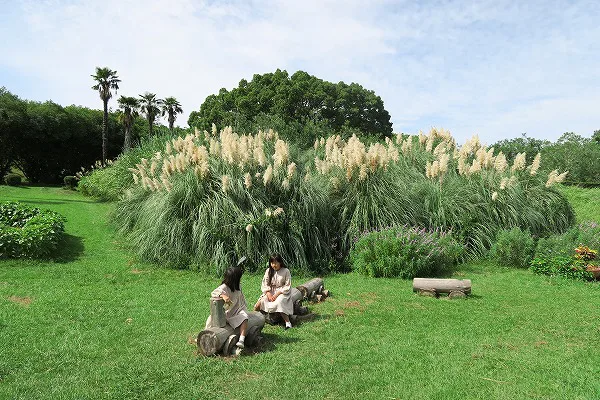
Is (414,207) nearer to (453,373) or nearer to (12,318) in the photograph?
(453,373)

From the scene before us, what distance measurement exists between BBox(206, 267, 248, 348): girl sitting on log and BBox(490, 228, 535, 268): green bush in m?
6.08

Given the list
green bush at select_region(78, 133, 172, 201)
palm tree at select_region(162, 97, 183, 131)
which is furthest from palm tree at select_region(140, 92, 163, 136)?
green bush at select_region(78, 133, 172, 201)

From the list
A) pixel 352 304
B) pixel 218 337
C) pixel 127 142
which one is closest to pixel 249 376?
pixel 218 337

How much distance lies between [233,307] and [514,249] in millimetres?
6333

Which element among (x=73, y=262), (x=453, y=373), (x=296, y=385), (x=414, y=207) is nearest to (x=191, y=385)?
(x=296, y=385)

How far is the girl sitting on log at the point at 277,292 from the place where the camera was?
5.69m

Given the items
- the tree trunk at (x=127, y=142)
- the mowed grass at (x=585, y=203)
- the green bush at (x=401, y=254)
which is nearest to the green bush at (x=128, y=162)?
the tree trunk at (x=127, y=142)

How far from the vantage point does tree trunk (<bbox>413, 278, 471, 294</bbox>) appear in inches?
273

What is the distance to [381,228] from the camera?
8.96 m

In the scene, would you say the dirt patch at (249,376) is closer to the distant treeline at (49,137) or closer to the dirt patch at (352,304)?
the dirt patch at (352,304)

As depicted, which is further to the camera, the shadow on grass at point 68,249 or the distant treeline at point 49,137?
the distant treeline at point 49,137

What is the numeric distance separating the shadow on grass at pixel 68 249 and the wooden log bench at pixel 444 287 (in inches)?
269

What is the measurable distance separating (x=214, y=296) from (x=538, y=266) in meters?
6.50

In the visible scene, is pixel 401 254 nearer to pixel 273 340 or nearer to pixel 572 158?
pixel 273 340
